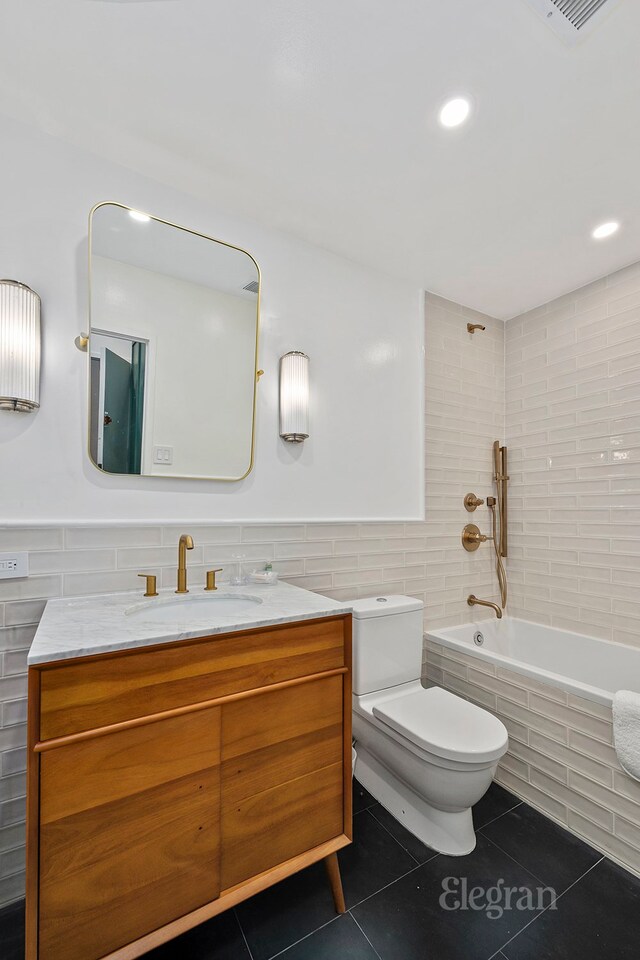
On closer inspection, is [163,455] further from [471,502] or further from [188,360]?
[471,502]

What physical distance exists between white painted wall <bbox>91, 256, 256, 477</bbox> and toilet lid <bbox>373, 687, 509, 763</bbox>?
1.18 metres

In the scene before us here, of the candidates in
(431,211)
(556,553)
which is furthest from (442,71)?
(556,553)

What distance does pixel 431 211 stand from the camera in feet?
6.25

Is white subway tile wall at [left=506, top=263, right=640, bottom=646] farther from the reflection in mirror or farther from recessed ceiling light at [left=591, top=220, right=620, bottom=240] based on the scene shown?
the reflection in mirror

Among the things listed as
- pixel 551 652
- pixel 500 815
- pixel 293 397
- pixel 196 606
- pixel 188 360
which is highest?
pixel 188 360

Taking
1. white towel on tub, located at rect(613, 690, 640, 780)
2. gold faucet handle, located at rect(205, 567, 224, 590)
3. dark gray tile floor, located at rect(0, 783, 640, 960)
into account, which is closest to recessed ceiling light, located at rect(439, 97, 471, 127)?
gold faucet handle, located at rect(205, 567, 224, 590)

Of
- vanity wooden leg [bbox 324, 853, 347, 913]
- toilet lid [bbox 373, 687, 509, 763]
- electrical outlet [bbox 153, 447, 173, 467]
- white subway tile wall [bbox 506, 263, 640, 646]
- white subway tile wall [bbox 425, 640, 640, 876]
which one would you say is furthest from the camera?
white subway tile wall [bbox 506, 263, 640, 646]

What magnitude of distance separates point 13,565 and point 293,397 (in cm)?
122

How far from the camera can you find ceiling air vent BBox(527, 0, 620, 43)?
3.71 feet

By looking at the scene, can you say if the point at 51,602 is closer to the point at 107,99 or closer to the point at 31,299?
the point at 31,299

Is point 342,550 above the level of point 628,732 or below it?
above

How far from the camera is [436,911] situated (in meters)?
1.37

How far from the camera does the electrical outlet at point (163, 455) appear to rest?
5.58 feet

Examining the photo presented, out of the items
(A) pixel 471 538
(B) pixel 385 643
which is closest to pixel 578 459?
(A) pixel 471 538
